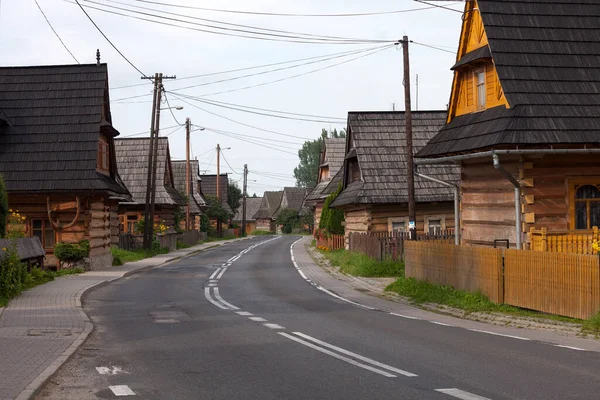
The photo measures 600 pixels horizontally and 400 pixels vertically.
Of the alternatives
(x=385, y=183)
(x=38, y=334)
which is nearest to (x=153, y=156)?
(x=385, y=183)

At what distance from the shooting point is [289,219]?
11869cm

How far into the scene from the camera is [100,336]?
1428 centimetres

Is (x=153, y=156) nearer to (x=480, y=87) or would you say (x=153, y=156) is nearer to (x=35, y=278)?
(x=35, y=278)

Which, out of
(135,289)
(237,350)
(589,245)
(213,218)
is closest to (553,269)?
(589,245)

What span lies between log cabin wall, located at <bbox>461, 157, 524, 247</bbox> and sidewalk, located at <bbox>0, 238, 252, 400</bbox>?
11008mm

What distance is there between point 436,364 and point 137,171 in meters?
47.5

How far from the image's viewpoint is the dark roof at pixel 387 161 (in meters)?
36.2

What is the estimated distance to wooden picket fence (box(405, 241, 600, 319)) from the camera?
49.0 feet

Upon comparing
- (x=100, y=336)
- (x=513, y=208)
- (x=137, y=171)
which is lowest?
(x=100, y=336)

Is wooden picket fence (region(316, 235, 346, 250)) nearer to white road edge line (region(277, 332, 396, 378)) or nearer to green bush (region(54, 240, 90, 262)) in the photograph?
green bush (region(54, 240, 90, 262))

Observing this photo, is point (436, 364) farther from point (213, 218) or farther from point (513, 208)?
point (213, 218)

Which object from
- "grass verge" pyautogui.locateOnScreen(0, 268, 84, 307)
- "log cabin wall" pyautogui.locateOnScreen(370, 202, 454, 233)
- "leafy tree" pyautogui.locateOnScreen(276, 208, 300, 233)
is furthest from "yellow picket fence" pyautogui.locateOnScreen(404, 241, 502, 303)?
"leafy tree" pyautogui.locateOnScreen(276, 208, 300, 233)

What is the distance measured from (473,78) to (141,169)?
37.1m

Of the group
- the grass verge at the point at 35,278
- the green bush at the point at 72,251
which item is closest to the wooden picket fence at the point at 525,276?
the grass verge at the point at 35,278
